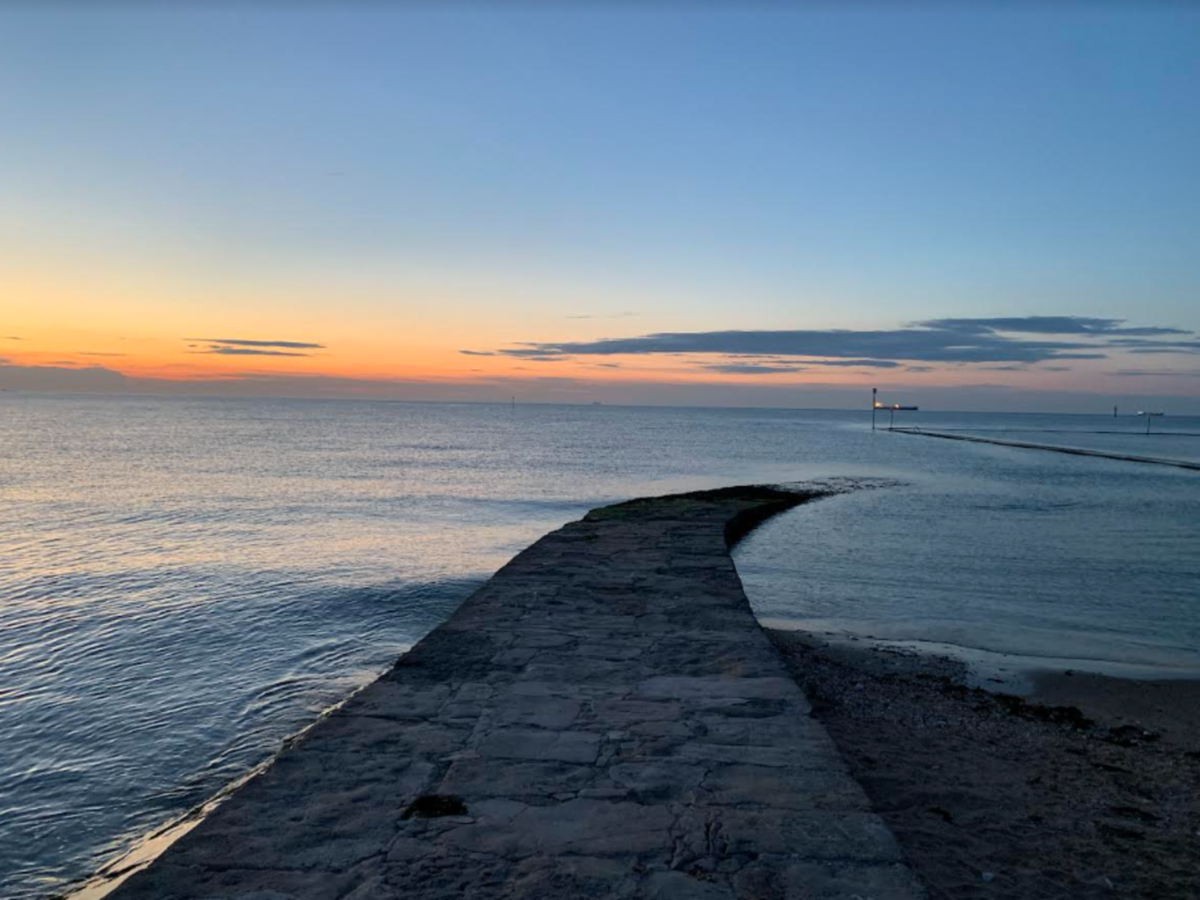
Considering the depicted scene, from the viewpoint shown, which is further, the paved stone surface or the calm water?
the calm water

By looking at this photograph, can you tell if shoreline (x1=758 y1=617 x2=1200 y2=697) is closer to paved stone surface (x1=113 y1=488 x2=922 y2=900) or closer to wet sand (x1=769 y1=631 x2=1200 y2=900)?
wet sand (x1=769 y1=631 x2=1200 y2=900)

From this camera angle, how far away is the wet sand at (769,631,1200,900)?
13.4ft

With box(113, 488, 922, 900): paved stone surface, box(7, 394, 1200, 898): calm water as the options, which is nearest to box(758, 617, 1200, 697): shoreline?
box(7, 394, 1200, 898): calm water

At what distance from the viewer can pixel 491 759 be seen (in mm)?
4027

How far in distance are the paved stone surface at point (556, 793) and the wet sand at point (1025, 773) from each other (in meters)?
0.73

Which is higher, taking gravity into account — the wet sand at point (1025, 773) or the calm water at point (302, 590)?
the wet sand at point (1025, 773)

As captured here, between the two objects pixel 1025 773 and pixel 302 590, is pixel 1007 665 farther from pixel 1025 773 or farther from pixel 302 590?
pixel 302 590

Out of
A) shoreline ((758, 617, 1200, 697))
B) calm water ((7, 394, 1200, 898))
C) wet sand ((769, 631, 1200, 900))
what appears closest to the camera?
wet sand ((769, 631, 1200, 900))

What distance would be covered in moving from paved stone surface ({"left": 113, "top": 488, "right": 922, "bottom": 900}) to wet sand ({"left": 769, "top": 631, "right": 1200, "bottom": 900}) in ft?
2.38

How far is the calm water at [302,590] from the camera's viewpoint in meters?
6.39

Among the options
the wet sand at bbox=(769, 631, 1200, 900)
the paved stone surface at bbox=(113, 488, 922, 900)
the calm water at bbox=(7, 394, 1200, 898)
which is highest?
the paved stone surface at bbox=(113, 488, 922, 900)

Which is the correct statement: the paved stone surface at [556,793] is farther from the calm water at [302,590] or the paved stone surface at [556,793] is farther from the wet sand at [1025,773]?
the calm water at [302,590]

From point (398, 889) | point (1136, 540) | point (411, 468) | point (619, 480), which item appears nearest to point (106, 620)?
point (398, 889)

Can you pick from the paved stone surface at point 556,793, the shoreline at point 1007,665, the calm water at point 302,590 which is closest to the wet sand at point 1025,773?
the shoreline at point 1007,665
